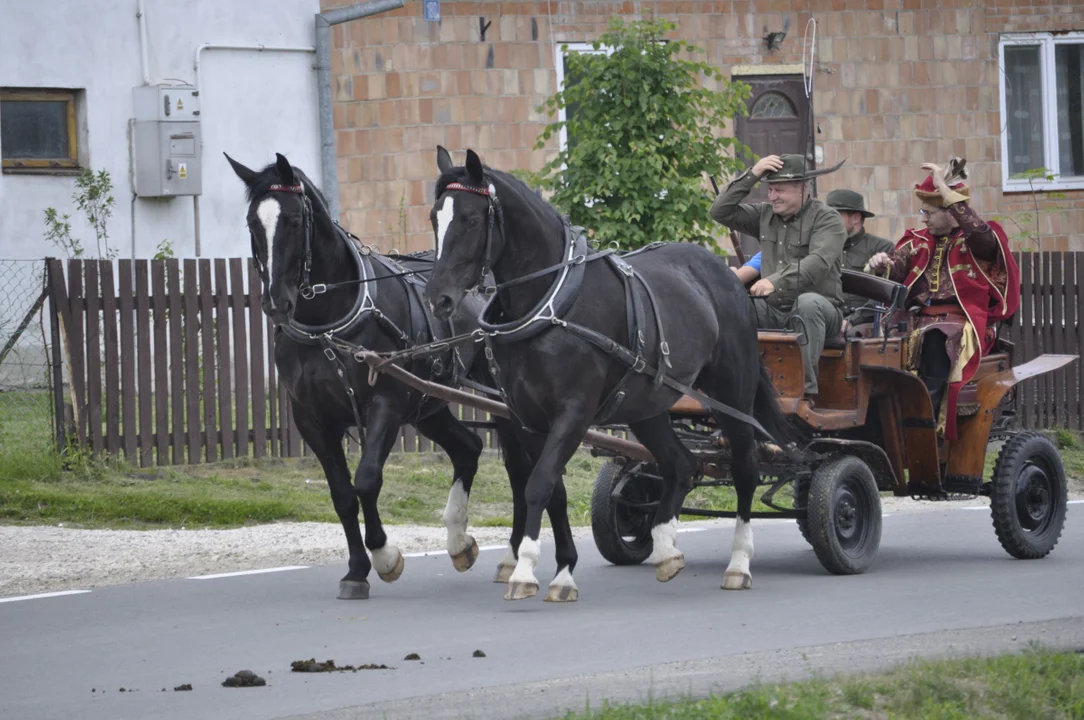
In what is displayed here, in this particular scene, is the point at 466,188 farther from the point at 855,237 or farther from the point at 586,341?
the point at 855,237

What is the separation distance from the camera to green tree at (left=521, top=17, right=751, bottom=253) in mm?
14203

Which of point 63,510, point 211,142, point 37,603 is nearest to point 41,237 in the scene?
point 211,142

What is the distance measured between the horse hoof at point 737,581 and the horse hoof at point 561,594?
97 cm

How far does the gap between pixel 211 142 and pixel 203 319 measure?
577 centimetres

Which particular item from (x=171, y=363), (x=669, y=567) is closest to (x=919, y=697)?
(x=669, y=567)

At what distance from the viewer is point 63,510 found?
1238cm

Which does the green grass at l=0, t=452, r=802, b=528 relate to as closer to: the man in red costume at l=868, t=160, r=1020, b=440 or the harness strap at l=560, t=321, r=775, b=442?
the man in red costume at l=868, t=160, r=1020, b=440

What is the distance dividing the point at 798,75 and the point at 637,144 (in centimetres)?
754

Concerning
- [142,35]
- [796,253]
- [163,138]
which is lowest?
[796,253]

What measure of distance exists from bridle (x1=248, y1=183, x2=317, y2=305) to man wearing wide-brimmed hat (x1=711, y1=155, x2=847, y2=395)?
2647 mm

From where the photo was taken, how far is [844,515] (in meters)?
9.48

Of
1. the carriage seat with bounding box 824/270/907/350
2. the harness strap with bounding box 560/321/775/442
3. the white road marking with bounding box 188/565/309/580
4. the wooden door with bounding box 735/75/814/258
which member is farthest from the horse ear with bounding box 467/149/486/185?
the wooden door with bounding box 735/75/814/258

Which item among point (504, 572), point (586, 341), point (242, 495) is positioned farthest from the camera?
point (242, 495)

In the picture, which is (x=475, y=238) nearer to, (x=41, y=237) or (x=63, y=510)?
(x=63, y=510)
